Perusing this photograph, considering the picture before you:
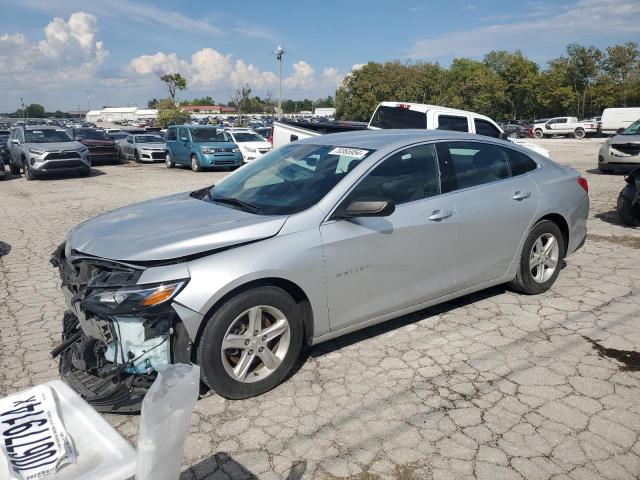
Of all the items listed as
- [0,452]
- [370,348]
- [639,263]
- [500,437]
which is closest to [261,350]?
[370,348]

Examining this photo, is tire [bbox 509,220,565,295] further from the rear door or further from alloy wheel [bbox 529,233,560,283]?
Answer: the rear door

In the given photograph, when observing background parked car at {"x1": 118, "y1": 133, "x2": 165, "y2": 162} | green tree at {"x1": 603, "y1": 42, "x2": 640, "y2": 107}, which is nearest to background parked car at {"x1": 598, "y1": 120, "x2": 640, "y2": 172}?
background parked car at {"x1": 118, "y1": 133, "x2": 165, "y2": 162}

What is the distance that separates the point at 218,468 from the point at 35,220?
8520 millimetres

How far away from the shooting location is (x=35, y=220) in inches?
380

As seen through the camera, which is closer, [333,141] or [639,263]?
[333,141]

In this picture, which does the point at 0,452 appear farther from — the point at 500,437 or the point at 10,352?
the point at 10,352

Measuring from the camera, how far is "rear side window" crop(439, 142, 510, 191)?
432cm

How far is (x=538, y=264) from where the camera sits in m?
5.03

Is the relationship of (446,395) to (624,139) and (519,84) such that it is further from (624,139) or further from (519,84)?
(519,84)

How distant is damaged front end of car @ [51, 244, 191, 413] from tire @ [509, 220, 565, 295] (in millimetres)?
3254

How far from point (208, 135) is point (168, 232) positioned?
54.4 feet

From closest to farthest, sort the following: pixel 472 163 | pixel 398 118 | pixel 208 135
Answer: pixel 472 163, pixel 398 118, pixel 208 135

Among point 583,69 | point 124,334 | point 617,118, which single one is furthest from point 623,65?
point 124,334

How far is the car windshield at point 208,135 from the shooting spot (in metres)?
18.9
